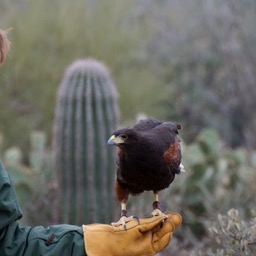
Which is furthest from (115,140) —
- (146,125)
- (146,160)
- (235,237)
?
(235,237)

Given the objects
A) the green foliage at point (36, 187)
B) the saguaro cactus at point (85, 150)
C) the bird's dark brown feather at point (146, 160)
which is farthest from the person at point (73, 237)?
the green foliage at point (36, 187)

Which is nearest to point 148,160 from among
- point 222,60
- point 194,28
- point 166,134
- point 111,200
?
point 166,134

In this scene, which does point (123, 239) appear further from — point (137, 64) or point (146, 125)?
point (137, 64)

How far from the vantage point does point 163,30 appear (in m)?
13.4

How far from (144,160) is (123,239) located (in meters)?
0.33

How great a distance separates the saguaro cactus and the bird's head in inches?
106

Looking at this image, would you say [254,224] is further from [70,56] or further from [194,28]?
[194,28]

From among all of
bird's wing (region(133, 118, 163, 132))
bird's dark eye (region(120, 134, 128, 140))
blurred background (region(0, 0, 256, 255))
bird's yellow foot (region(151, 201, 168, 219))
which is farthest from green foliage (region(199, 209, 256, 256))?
blurred background (region(0, 0, 256, 255))

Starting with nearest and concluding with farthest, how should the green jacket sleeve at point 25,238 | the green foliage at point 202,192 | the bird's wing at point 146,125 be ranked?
the green jacket sleeve at point 25,238
the bird's wing at point 146,125
the green foliage at point 202,192

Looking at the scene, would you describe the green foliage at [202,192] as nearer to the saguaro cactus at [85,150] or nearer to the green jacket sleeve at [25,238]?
the saguaro cactus at [85,150]

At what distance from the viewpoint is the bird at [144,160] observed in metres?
3.22

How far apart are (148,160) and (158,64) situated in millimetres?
9626

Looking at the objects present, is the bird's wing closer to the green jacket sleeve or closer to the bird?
the bird

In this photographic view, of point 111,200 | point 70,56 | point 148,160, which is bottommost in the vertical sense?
point 111,200
